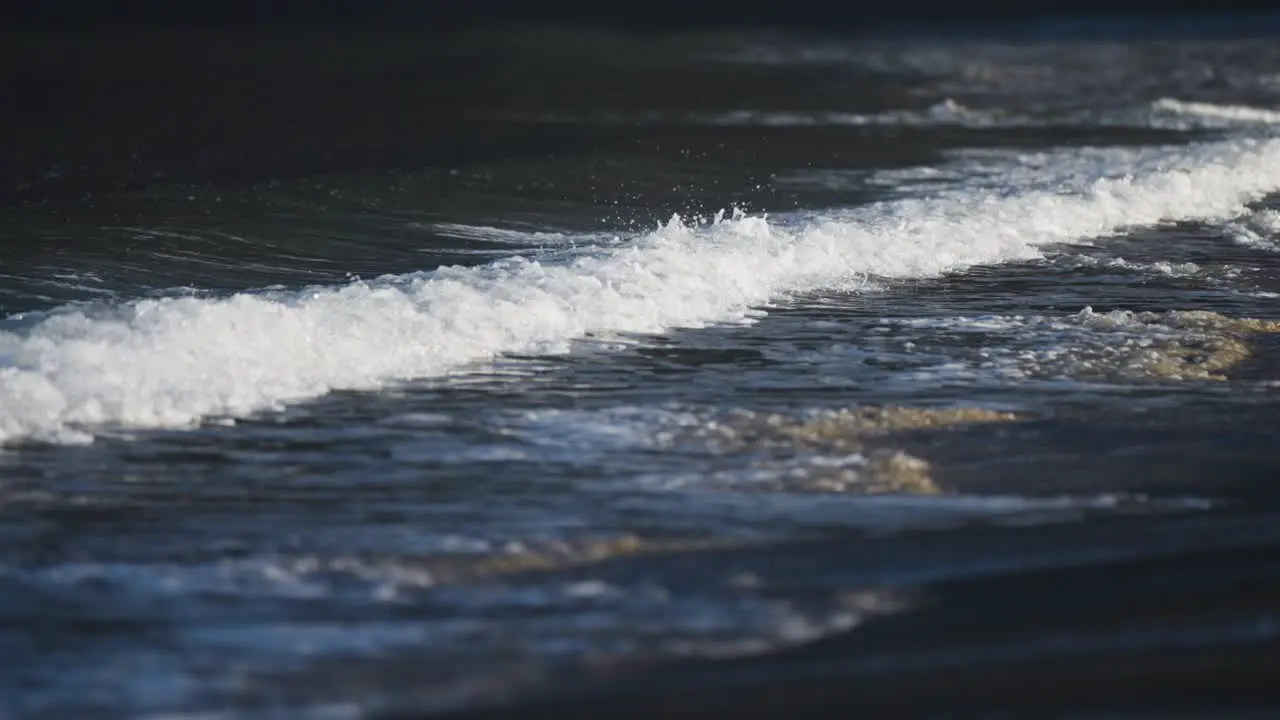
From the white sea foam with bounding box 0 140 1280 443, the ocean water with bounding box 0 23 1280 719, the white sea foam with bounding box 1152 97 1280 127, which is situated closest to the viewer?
the ocean water with bounding box 0 23 1280 719

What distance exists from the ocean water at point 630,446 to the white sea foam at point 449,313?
0.09 feet

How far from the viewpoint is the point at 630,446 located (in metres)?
5.73

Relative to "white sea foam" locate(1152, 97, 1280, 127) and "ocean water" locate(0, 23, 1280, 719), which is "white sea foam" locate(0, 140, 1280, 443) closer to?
"ocean water" locate(0, 23, 1280, 719)

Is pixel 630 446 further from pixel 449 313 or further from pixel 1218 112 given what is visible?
pixel 1218 112

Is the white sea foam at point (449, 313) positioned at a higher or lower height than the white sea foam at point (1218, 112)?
lower

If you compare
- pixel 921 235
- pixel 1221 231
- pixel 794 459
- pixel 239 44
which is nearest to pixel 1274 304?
pixel 921 235

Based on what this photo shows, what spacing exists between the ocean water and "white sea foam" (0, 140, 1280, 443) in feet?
0.09

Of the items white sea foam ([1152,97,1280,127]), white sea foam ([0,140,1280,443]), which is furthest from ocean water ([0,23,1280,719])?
white sea foam ([1152,97,1280,127])

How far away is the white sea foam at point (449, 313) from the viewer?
6.18 metres

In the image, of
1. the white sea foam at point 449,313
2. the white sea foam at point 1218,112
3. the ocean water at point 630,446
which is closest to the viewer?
the ocean water at point 630,446

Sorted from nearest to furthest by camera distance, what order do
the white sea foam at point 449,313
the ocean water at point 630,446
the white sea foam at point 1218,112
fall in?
the ocean water at point 630,446
the white sea foam at point 449,313
the white sea foam at point 1218,112

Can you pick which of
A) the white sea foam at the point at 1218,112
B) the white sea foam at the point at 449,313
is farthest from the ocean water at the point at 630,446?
the white sea foam at the point at 1218,112

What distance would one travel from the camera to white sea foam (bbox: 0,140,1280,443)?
618cm

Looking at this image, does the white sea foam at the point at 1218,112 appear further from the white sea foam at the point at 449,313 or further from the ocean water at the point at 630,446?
the white sea foam at the point at 449,313
